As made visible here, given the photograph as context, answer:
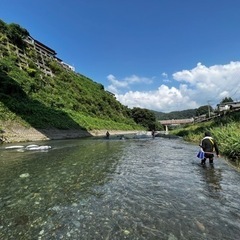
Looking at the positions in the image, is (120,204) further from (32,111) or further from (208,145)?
(32,111)

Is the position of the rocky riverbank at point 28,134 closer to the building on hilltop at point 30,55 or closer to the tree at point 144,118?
the building on hilltop at point 30,55

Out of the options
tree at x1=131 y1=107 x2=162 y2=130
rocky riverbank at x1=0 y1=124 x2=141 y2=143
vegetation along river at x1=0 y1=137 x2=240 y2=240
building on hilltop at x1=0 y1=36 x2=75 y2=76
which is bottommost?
vegetation along river at x1=0 y1=137 x2=240 y2=240

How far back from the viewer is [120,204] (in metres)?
7.82

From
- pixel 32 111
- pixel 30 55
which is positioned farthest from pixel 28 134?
pixel 30 55

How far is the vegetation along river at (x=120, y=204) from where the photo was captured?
19.5 feet

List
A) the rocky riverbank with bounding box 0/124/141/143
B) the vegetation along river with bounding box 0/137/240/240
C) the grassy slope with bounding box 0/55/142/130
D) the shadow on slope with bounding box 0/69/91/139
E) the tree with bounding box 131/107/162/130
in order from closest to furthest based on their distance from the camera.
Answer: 1. the vegetation along river with bounding box 0/137/240/240
2. the rocky riverbank with bounding box 0/124/141/143
3. the grassy slope with bounding box 0/55/142/130
4. the shadow on slope with bounding box 0/69/91/139
5. the tree with bounding box 131/107/162/130

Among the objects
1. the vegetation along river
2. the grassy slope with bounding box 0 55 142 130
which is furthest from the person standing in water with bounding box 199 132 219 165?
the grassy slope with bounding box 0 55 142 130

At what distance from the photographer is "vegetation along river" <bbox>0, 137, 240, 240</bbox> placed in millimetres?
5934

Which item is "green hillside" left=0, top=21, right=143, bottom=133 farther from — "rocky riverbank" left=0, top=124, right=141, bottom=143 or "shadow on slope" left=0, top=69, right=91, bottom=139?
"rocky riverbank" left=0, top=124, right=141, bottom=143

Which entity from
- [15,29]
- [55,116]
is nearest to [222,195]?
[55,116]

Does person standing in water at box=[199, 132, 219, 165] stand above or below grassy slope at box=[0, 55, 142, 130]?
below

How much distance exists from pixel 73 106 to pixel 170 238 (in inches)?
2516

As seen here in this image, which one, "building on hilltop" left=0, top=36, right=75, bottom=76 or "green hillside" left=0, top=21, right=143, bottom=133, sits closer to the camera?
"green hillside" left=0, top=21, right=143, bottom=133

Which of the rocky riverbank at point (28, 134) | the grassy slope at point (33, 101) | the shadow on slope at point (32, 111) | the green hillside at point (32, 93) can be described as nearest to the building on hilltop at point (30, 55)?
the green hillside at point (32, 93)
